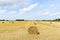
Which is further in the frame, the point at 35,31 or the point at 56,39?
the point at 35,31

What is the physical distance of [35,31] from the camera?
28.2 meters

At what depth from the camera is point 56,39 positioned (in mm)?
20391

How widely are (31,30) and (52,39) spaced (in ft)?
27.2

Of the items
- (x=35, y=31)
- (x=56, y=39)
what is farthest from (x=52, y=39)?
(x=35, y=31)

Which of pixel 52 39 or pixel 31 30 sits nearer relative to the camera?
pixel 52 39

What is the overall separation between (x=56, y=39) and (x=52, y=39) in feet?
1.50

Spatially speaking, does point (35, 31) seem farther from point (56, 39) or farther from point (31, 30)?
point (56, 39)

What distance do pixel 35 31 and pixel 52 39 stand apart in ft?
25.8

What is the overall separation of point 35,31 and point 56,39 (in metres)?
8.07

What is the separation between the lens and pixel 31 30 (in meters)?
28.4

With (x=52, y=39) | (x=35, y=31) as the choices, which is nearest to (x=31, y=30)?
(x=35, y=31)

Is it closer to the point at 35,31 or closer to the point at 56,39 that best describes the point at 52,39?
the point at 56,39

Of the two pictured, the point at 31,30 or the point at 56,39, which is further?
the point at 31,30
